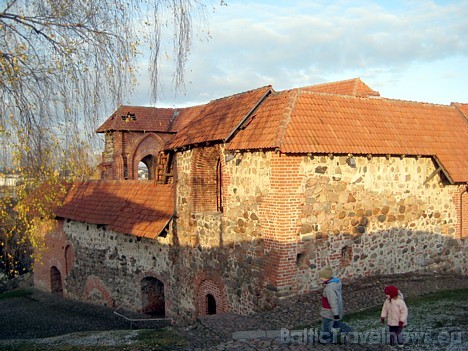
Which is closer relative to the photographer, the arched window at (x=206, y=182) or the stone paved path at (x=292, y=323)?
the stone paved path at (x=292, y=323)

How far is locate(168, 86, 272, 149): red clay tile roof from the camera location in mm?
10945

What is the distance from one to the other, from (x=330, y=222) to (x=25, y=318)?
40.1 ft

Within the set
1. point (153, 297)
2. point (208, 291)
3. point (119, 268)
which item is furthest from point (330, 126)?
point (119, 268)

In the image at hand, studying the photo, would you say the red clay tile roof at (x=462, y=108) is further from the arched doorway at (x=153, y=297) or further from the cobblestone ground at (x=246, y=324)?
the arched doorway at (x=153, y=297)

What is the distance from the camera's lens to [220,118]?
1173 centimetres

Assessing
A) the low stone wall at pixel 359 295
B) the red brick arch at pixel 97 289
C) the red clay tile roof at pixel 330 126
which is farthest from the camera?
the red brick arch at pixel 97 289

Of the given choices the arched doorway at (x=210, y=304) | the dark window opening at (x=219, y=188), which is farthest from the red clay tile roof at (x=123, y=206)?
the arched doorway at (x=210, y=304)

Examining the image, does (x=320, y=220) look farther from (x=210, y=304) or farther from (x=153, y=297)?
(x=153, y=297)

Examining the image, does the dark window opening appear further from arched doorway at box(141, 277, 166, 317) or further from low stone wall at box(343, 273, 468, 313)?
arched doorway at box(141, 277, 166, 317)

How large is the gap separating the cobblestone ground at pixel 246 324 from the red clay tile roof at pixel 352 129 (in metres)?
3.08

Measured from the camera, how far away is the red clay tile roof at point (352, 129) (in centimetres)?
983

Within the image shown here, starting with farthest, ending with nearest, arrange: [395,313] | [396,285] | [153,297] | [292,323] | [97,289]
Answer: [97,289]
[153,297]
[396,285]
[292,323]
[395,313]

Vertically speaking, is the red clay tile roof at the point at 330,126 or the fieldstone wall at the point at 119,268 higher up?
the red clay tile roof at the point at 330,126

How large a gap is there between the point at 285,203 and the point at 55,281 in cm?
1465
